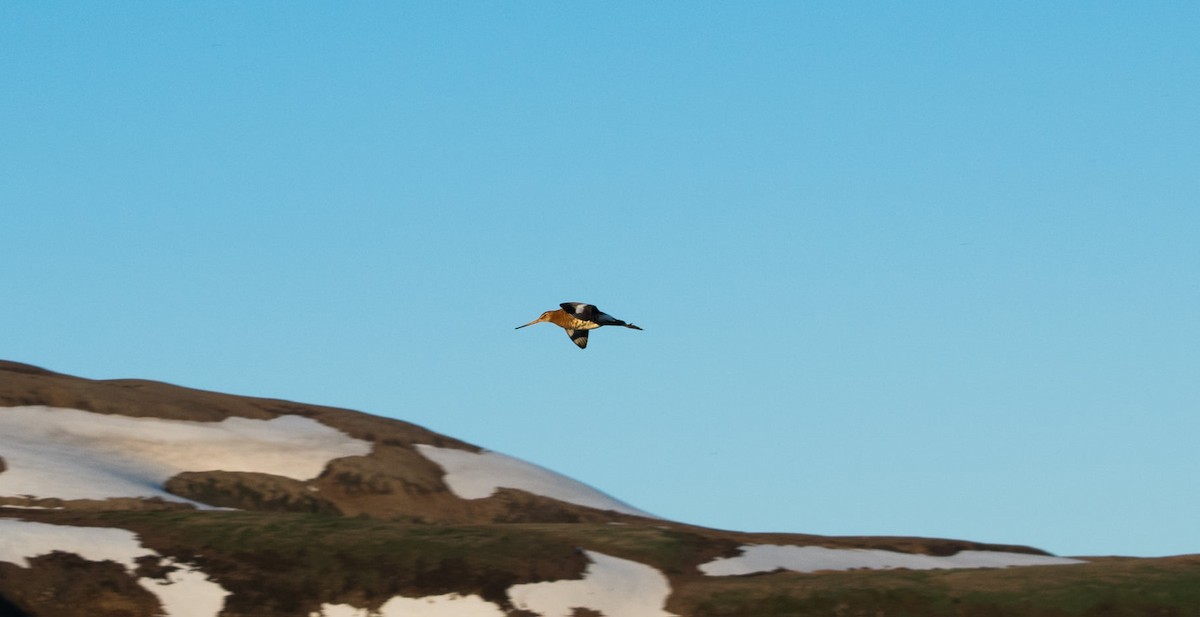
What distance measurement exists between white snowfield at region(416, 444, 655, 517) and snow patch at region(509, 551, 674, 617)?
64.6 feet

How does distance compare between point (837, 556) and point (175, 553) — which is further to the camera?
point (837, 556)

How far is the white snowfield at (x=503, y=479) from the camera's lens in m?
67.0

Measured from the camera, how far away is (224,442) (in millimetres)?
67312

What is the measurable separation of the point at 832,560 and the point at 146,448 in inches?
1138

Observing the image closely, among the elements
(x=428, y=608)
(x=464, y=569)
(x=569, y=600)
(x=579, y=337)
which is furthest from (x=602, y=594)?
(x=579, y=337)

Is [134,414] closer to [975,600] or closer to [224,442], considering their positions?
[224,442]

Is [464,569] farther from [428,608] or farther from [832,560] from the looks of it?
[832,560]

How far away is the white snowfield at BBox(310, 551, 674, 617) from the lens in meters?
43.5

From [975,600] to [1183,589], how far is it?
5689 mm

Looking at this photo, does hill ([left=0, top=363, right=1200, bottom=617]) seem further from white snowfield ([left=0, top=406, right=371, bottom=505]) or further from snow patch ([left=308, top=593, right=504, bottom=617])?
white snowfield ([left=0, top=406, right=371, bottom=505])

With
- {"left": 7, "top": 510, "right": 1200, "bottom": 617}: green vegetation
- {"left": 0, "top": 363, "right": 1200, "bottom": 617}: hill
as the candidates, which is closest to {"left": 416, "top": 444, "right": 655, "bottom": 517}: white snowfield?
{"left": 0, "top": 363, "right": 1200, "bottom": 617}: hill

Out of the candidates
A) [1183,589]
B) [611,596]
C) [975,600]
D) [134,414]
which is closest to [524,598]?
[611,596]

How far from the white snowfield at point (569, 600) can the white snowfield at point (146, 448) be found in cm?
1756

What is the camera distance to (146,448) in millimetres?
65812
